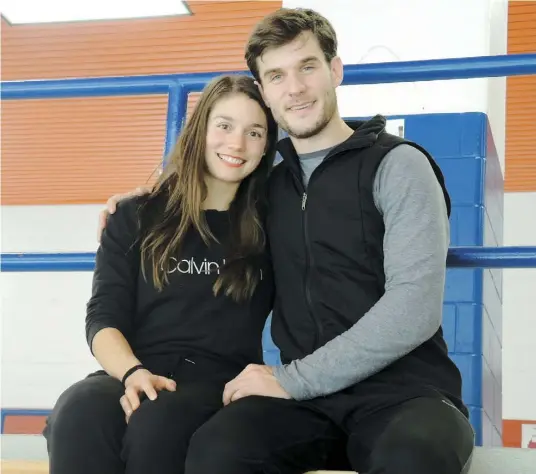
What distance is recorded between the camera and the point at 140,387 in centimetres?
128

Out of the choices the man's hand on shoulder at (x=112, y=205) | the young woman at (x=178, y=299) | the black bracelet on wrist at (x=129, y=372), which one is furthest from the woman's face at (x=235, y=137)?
the black bracelet on wrist at (x=129, y=372)

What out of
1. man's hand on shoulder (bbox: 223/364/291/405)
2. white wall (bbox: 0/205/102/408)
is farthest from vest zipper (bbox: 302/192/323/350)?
white wall (bbox: 0/205/102/408)

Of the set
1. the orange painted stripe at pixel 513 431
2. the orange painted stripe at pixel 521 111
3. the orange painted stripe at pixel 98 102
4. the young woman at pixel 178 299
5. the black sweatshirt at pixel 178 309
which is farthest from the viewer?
the orange painted stripe at pixel 513 431

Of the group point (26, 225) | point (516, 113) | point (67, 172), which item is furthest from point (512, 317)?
point (26, 225)

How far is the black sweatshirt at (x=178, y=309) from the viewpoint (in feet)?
4.66

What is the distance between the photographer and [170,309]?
145 cm

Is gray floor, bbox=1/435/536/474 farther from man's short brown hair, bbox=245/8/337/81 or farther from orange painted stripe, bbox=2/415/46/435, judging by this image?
orange painted stripe, bbox=2/415/46/435

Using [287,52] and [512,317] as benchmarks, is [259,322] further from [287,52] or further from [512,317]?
[512,317]

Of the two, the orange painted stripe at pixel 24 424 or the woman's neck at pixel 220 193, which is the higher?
the woman's neck at pixel 220 193

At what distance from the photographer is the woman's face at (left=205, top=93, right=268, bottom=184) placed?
61.0 inches

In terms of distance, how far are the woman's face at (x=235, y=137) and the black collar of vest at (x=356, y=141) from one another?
0.06 m

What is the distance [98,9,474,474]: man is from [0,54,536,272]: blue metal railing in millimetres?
193

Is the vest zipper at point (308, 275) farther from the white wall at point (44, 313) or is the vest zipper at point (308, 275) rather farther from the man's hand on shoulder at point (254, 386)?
the white wall at point (44, 313)

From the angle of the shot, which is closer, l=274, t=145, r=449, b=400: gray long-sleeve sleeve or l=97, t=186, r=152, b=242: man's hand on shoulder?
l=274, t=145, r=449, b=400: gray long-sleeve sleeve
